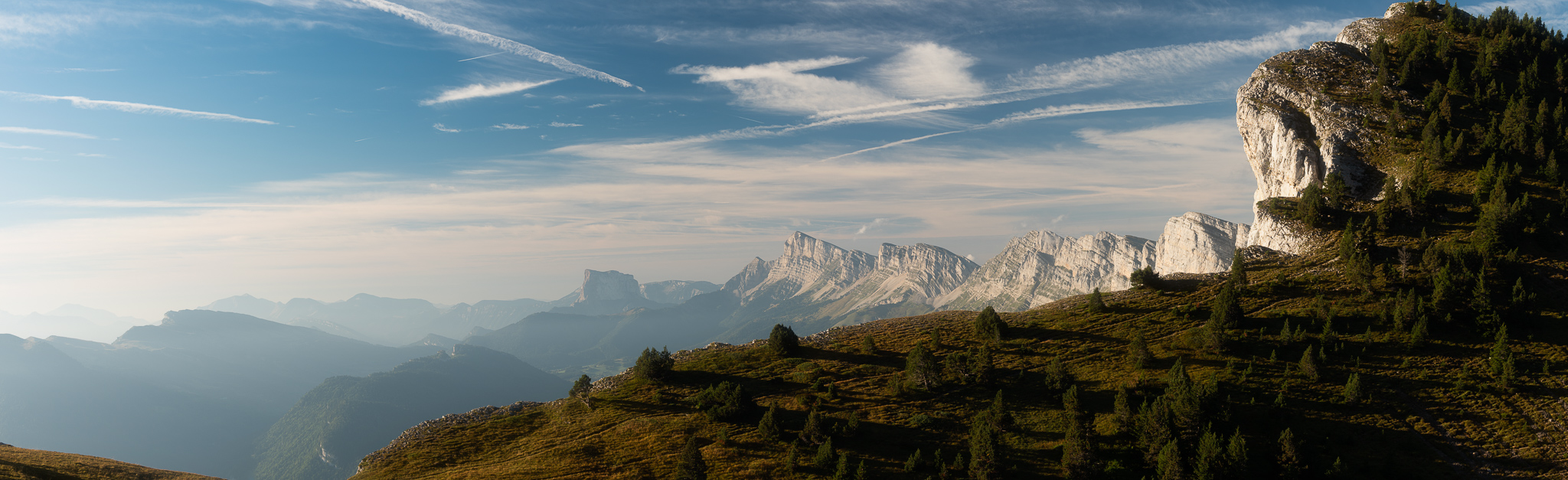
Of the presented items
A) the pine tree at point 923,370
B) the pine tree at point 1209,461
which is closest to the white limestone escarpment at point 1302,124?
the pine tree at point 1209,461

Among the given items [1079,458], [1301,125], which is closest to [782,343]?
[1079,458]

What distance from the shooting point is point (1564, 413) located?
5250cm

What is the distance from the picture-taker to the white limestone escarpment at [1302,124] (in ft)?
301

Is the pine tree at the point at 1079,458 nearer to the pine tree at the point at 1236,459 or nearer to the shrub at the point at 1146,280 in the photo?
the pine tree at the point at 1236,459

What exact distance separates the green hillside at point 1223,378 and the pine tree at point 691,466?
0.62ft

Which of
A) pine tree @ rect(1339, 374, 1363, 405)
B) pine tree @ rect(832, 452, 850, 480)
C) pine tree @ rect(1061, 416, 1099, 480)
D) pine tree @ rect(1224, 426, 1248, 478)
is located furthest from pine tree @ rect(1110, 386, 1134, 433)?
pine tree @ rect(832, 452, 850, 480)

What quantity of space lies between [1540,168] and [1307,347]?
194 ft

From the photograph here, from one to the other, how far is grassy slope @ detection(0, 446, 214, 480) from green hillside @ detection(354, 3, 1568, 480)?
18.3 meters

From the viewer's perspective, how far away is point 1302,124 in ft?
332

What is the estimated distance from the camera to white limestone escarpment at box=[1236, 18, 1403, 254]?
9188 cm

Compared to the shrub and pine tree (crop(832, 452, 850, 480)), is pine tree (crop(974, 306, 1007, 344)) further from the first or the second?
pine tree (crop(832, 452, 850, 480))

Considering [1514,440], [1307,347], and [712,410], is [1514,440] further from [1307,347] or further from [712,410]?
[712,410]

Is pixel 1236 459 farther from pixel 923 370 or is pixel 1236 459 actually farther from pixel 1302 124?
pixel 1302 124

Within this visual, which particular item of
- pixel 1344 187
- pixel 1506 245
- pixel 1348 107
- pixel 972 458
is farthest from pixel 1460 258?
pixel 972 458
